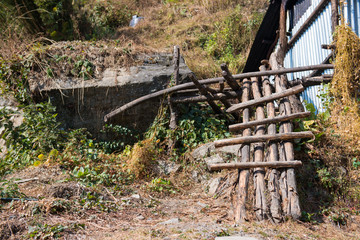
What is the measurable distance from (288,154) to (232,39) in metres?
7.61

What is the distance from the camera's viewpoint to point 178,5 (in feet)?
48.5

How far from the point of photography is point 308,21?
303 inches

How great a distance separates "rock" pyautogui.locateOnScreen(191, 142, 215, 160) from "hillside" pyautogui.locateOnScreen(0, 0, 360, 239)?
0.02 metres

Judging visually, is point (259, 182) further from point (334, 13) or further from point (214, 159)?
point (334, 13)

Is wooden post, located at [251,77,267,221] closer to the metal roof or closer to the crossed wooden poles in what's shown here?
the crossed wooden poles

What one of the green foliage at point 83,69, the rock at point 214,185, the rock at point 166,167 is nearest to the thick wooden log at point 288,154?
the rock at point 214,185

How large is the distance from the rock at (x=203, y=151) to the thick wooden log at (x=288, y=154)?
5.01ft

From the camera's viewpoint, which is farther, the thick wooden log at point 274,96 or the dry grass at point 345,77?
the dry grass at point 345,77

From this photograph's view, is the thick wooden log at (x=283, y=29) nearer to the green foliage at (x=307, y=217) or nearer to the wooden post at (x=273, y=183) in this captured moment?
the wooden post at (x=273, y=183)

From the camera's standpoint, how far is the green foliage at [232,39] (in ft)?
37.3

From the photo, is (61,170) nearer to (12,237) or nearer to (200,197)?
(12,237)

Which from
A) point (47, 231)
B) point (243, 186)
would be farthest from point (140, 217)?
point (243, 186)

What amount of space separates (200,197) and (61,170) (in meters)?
2.48

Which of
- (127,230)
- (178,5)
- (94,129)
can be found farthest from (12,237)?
(178,5)
